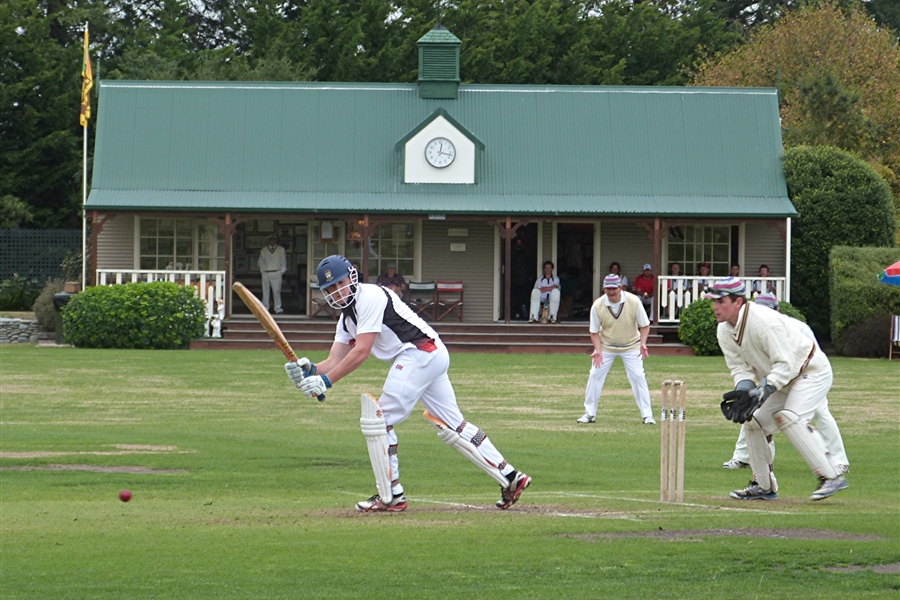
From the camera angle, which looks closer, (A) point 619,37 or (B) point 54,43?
(B) point 54,43

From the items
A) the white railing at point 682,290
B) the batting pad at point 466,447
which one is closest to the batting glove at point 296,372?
the batting pad at point 466,447

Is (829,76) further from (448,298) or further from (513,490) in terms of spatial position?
(513,490)

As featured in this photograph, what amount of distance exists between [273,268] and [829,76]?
15177mm

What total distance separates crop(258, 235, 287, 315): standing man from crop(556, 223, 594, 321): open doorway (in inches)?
265

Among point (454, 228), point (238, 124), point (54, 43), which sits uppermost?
point (54, 43)

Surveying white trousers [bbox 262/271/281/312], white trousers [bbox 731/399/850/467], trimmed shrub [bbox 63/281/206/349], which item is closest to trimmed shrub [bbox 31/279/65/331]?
trimmed shrub [bbox 63/281/206/349]

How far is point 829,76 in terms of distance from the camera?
3622 cm

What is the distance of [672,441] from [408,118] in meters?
24.8

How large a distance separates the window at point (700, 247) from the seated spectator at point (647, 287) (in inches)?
96.2

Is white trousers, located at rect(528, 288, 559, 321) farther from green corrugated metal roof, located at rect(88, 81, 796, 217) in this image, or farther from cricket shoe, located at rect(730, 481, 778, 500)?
cricket shoe, located at rect(730, 481, 778, 500)

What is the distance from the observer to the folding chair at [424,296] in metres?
32.6

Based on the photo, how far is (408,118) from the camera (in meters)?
34.5

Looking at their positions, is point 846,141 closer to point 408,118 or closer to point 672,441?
point 408,118

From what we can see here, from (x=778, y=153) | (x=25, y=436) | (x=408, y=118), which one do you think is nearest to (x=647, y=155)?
(x=778, y=153)
